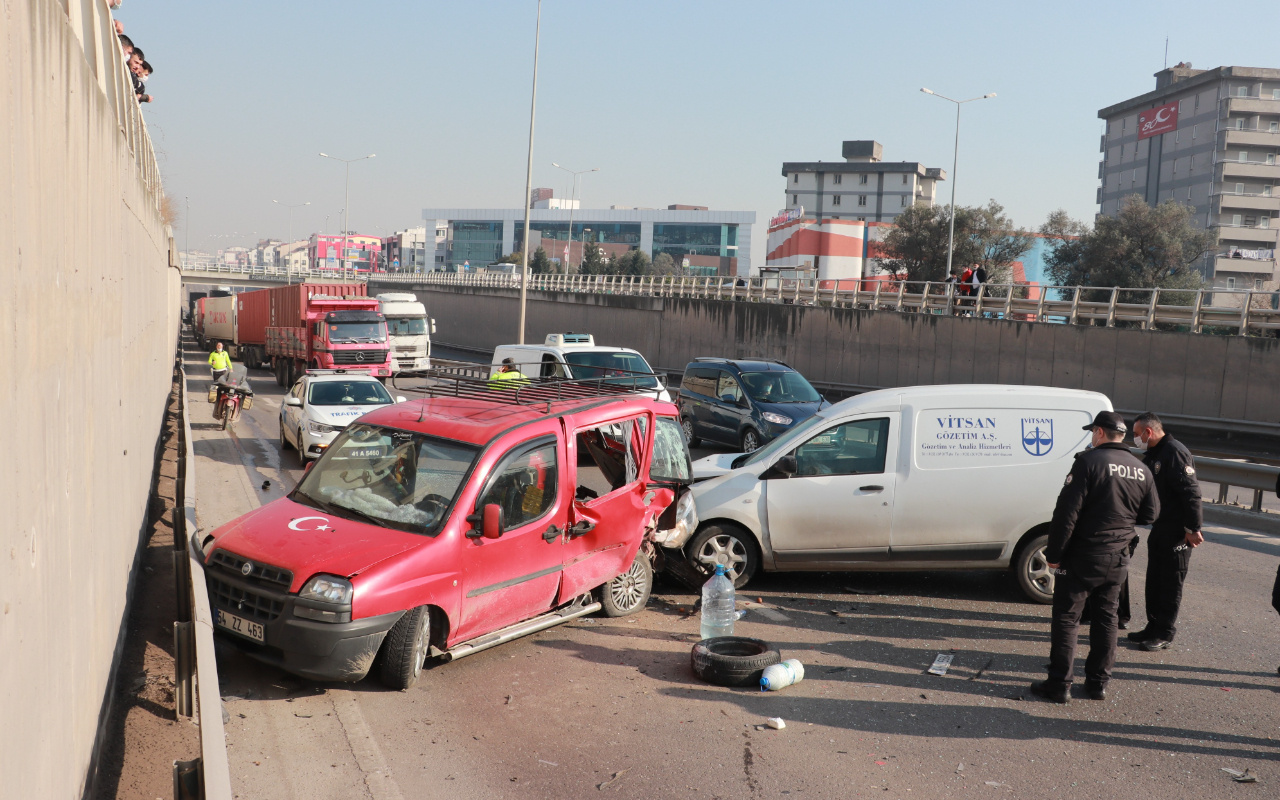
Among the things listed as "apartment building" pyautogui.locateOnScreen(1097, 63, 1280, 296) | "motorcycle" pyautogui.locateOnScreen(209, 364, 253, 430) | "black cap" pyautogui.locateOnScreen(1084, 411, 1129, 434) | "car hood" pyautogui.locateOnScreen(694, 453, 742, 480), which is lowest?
"motorcycle" pyautogui.locateOnScreen(209, 364, 253, 430)

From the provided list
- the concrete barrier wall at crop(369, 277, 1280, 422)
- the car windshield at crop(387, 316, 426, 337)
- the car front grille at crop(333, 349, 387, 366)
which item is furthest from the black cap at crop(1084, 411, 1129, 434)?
the car windshield at crop(387, 316, 426, 337)

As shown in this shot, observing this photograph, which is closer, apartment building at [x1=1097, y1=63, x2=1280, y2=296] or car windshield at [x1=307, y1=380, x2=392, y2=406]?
car windshield at [x1=307, y1=380, x2=392, y2=406]

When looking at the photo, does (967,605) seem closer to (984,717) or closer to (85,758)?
(984,717)

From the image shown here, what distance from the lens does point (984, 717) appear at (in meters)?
6.15

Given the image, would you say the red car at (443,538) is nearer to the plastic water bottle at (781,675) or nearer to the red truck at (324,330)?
the plastic water bottle at (781,675)

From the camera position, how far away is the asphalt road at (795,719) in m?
5.19

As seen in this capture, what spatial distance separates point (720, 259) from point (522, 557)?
14870cm

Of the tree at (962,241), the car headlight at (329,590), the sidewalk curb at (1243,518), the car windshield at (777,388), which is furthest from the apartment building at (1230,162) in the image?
the car headlight at (329,590)

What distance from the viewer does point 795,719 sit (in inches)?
239

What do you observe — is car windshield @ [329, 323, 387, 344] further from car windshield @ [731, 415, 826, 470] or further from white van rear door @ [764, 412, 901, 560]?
white van rear door @ [764, 412, 901, 560]

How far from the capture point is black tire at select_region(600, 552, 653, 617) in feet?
25.7

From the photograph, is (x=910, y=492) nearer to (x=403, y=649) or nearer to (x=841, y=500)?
(x=841, y=500)

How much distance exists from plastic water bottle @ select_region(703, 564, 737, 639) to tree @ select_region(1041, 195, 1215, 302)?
5007 centimetres

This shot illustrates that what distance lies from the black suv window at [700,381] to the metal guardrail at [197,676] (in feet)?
35.2
